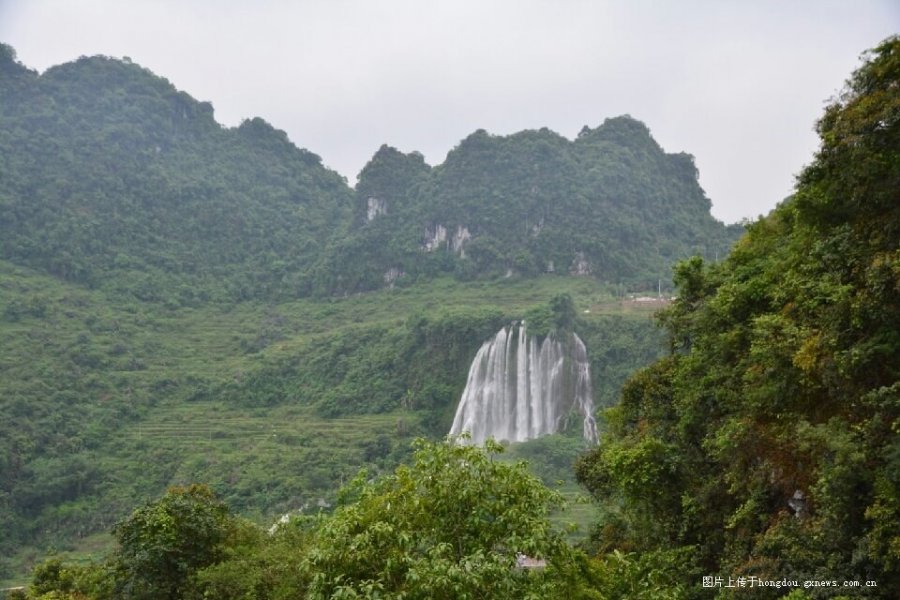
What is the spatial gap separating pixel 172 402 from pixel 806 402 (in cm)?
4495

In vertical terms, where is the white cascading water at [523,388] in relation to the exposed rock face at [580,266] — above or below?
below

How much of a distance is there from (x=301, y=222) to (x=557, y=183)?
1280 inches

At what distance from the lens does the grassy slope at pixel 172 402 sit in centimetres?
3294

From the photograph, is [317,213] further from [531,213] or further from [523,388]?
[523,388]

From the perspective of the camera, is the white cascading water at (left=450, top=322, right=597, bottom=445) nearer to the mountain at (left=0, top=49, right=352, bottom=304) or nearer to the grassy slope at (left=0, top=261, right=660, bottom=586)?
the grassy slope at (left=0, top=261, right=660, bottom=586)

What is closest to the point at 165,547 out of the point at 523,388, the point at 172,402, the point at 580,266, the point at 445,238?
the point at 523,388

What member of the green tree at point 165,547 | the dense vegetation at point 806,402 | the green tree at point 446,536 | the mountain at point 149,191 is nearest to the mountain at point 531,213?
the mountain at point 149,191

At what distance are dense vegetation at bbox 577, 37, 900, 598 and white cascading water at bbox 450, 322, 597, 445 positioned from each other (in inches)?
1245

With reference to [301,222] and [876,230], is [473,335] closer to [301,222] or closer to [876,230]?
[876,230]

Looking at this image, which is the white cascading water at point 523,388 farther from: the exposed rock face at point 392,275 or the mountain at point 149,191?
the mountain at point 149,191

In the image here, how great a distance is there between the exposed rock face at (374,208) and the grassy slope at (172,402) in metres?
10.4

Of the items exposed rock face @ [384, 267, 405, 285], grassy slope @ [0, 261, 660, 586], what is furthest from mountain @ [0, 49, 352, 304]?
exposed rock face @ [384, 267, 405, 285]

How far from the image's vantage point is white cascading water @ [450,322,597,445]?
139 feet

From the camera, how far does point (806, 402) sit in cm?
780
